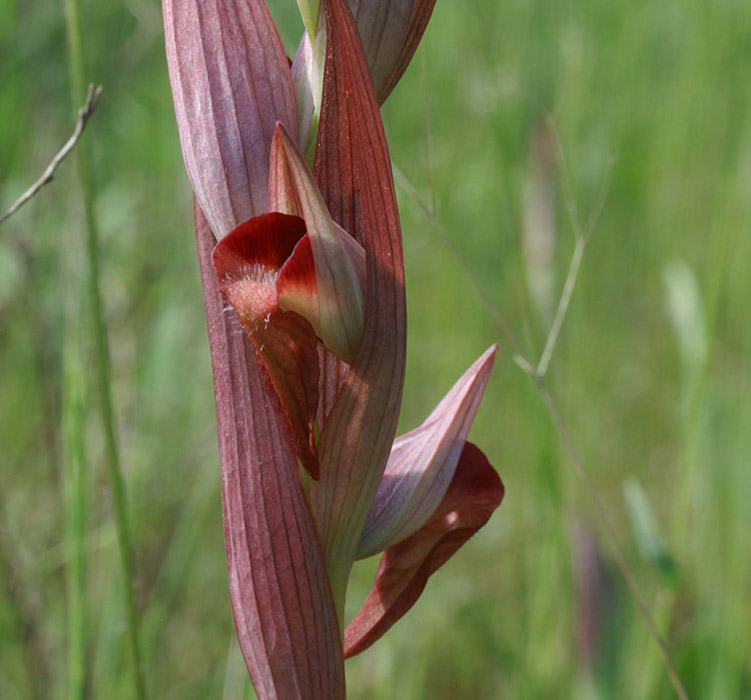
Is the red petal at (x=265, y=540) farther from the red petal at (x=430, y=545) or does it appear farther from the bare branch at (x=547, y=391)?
the bare branch at (x=547, y=391)

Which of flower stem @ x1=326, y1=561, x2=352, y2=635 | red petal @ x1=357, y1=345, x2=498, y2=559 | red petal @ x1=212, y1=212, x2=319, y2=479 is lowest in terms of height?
flower stem @ x1=326, y1=561, x2=352, y2=635

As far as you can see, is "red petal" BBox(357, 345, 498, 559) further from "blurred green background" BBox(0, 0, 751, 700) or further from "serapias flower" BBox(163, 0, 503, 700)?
"blurred green background" BBox(0, 0, 751, 700)

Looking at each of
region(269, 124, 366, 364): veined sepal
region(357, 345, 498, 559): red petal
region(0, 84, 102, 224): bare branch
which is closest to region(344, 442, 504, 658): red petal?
region(357, 345, 498, 559): red petal

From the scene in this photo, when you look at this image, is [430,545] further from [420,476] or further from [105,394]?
[105,394]

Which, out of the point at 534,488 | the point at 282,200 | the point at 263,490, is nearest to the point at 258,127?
the point at 282,200

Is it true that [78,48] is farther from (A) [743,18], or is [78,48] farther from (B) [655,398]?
(B) [655,398]

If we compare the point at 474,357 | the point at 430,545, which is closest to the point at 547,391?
the point at 430,545

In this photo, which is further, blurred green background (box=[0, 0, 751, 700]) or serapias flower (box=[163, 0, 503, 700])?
blurred green background (box=[0, 0, 751, 700])
